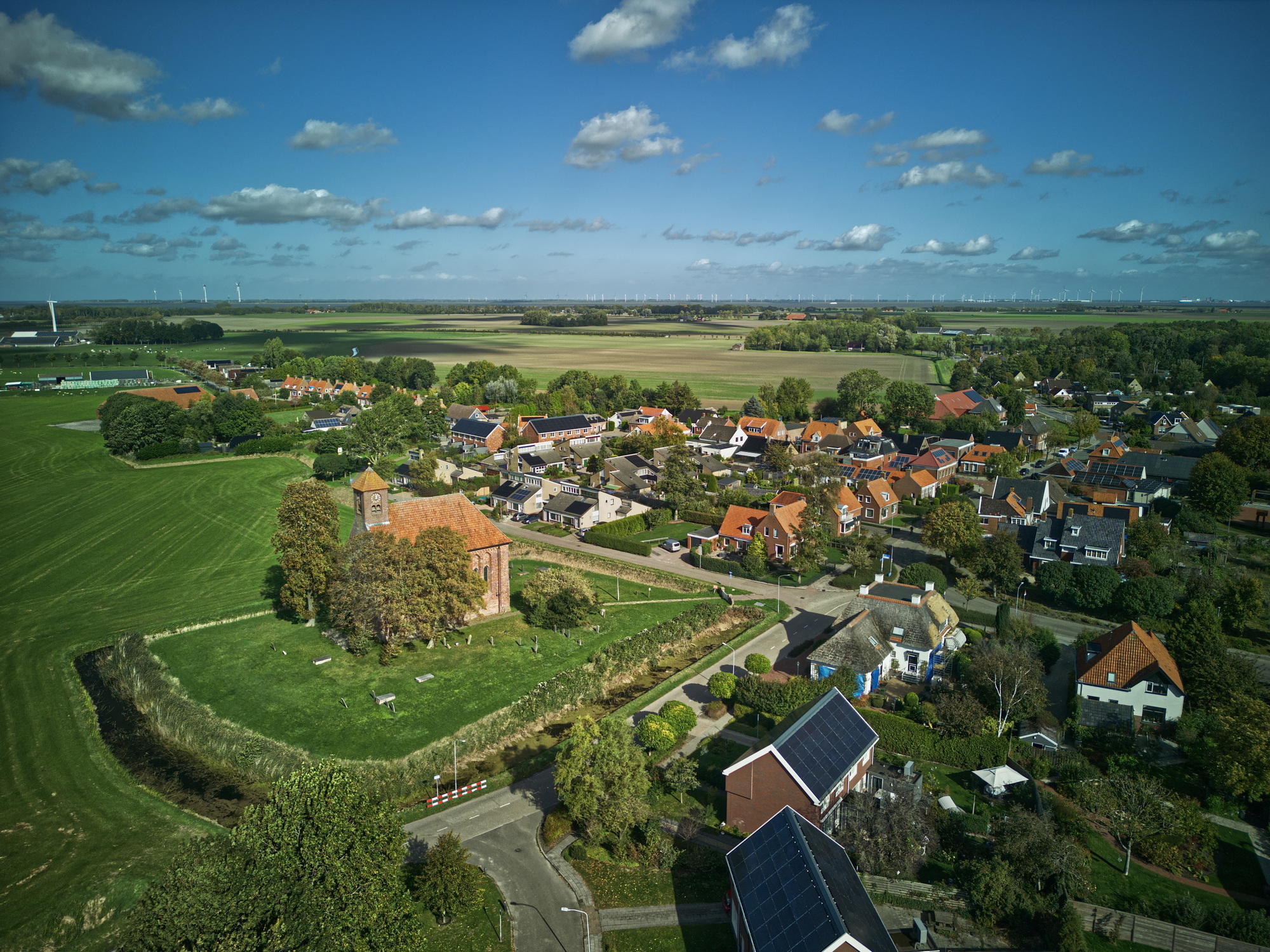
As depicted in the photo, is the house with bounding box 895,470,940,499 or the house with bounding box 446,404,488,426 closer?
the house with bounding box 895,470,940,499

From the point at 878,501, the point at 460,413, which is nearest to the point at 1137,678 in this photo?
the point at 878,501

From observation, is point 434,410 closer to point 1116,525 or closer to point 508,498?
point 508,498

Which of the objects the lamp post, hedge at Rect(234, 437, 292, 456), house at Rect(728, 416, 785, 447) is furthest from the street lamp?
hedge at Rect(234, 437, 292, 456)

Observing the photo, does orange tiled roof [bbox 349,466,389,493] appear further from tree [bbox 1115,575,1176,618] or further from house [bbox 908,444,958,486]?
house [bbox 908,444,958,486]

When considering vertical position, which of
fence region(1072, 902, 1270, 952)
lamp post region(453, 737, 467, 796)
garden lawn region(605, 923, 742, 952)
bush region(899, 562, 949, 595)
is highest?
bush region(899, 562, 949, 595)

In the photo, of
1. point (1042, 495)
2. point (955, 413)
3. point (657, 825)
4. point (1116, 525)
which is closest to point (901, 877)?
point (657, 825)
